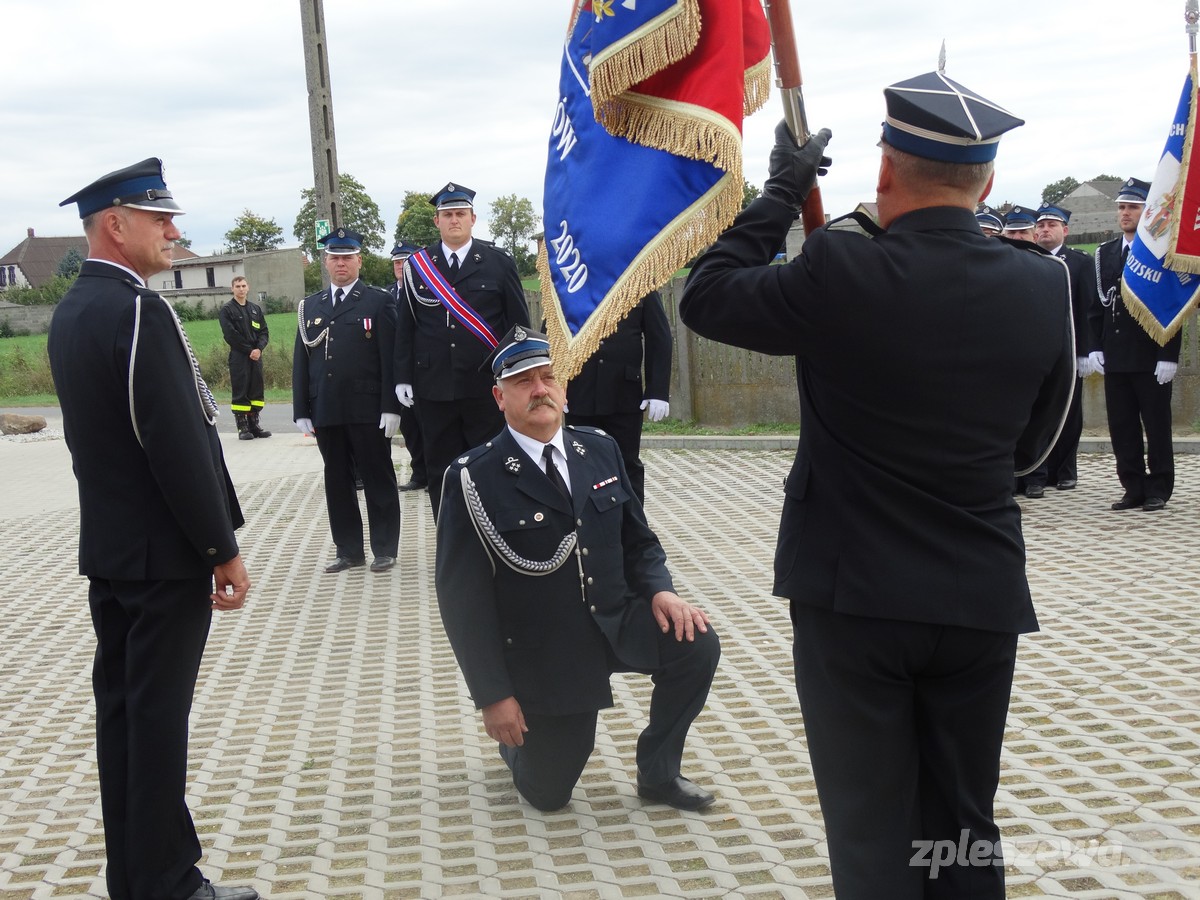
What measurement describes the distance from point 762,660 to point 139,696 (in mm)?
3279

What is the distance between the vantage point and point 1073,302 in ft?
32.6

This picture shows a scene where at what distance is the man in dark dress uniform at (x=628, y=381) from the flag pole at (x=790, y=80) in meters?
4.74

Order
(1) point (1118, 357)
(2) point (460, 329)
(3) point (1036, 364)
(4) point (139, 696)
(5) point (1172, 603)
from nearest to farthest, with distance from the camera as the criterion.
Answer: (3) point (1036, 364)
(4) point (139, 696)
(5) point (1172, 603)
(2) point (460, 329)
(1) point (1118, 357)

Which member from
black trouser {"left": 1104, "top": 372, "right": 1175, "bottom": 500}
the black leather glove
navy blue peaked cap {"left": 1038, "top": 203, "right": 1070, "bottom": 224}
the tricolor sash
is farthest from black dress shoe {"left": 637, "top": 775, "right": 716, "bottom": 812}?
navy blue peaked cap {"left": 1038, "top": 203, "right": 1070, "bottom": 224}

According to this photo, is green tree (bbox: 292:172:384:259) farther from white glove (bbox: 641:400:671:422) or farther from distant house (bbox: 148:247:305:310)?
white glove (bbox: 641:400:671:422)

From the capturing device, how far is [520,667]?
14.2 feet

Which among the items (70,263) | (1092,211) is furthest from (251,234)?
(1092,211)

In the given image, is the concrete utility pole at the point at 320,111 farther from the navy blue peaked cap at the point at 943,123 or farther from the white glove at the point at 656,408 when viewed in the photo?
the navy blue peaked cap at the point at 943,123

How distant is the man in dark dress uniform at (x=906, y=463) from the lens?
2580 millimetres

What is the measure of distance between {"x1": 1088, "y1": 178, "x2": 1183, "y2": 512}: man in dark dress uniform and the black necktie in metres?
6.27

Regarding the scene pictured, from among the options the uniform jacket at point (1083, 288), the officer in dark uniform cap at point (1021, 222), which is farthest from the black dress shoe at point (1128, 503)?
the officer in dark uniform cap at point (1021, 222)

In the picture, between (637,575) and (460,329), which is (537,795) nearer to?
(637,575)

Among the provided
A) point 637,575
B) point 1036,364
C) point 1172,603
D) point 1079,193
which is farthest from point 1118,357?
point 1079,193

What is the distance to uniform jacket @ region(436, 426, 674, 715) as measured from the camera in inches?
169
